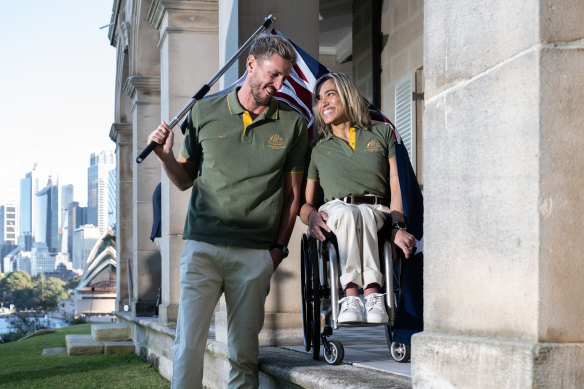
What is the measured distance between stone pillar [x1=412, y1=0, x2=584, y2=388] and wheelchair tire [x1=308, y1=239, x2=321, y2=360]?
1.61 metres

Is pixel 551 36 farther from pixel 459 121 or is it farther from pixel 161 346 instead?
pixel 161 346

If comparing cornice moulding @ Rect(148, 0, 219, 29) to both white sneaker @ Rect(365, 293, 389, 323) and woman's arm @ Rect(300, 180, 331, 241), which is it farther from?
white sneaker @ Rect(365, 293, 389, 323)

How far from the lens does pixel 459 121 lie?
9.77ft

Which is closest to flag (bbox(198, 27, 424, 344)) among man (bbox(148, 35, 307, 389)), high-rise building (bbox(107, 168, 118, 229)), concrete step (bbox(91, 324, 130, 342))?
man (bbox(148, 35, 307, 389))

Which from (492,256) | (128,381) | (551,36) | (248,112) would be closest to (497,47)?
(551,36)

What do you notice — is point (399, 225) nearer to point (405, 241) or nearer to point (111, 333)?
point (405, 241)

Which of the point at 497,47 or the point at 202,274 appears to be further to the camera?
the point at 202,274

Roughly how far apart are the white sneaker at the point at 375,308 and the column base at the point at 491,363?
3.81ft

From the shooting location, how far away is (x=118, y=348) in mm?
12773

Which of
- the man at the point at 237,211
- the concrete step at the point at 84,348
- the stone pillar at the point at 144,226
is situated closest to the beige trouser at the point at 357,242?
the man at the point at 237,211

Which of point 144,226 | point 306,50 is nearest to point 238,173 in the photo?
point 306,50

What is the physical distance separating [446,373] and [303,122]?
2039 mm

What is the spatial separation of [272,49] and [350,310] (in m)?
1.32

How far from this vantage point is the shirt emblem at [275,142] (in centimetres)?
454
